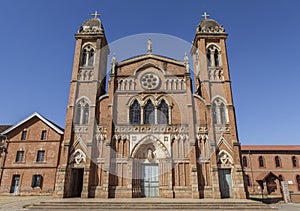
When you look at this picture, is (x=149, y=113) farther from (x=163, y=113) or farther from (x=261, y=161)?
(x=261, y=161)

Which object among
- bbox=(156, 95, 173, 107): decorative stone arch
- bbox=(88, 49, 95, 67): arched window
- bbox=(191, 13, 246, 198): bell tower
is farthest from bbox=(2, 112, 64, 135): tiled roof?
bbox=(191, 13, 246, 198): bell tower

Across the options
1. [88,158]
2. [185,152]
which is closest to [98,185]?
[88,158]

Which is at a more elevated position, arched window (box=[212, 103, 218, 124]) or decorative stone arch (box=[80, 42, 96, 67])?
decorative stone arch (box=[80, 42, 96, 67])

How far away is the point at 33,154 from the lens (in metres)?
26.3

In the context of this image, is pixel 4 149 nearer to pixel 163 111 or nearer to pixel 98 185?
pixel 98 185

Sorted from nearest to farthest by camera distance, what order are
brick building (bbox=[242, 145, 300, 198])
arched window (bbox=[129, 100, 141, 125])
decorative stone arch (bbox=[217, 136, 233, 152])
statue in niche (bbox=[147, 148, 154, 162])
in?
decorative stone arch (bbox=[217, 136, 233, 152]) < statue in niche (bbox=[147, 148, 154, 162]) < arched window (bbox=[129, 100, 141, 125]) < brick building (bbox=[242, 145, 300, 198])

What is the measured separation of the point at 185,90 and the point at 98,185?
477 inches

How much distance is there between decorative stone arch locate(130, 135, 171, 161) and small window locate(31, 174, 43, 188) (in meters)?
12.2

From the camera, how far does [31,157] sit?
2619 centimetres

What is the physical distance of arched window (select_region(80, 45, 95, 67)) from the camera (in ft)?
80.0

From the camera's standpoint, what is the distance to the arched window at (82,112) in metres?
21.8

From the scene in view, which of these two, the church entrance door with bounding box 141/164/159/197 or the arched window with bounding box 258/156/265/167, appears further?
the arched window with bounding box 258/156/265/167

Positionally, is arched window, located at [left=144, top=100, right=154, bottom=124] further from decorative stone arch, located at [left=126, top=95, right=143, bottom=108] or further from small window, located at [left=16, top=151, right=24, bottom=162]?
small window, located at [left=16, top=151, right=24, bottom=162]

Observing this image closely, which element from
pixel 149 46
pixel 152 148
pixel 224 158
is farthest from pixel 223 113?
pixel 149 46
